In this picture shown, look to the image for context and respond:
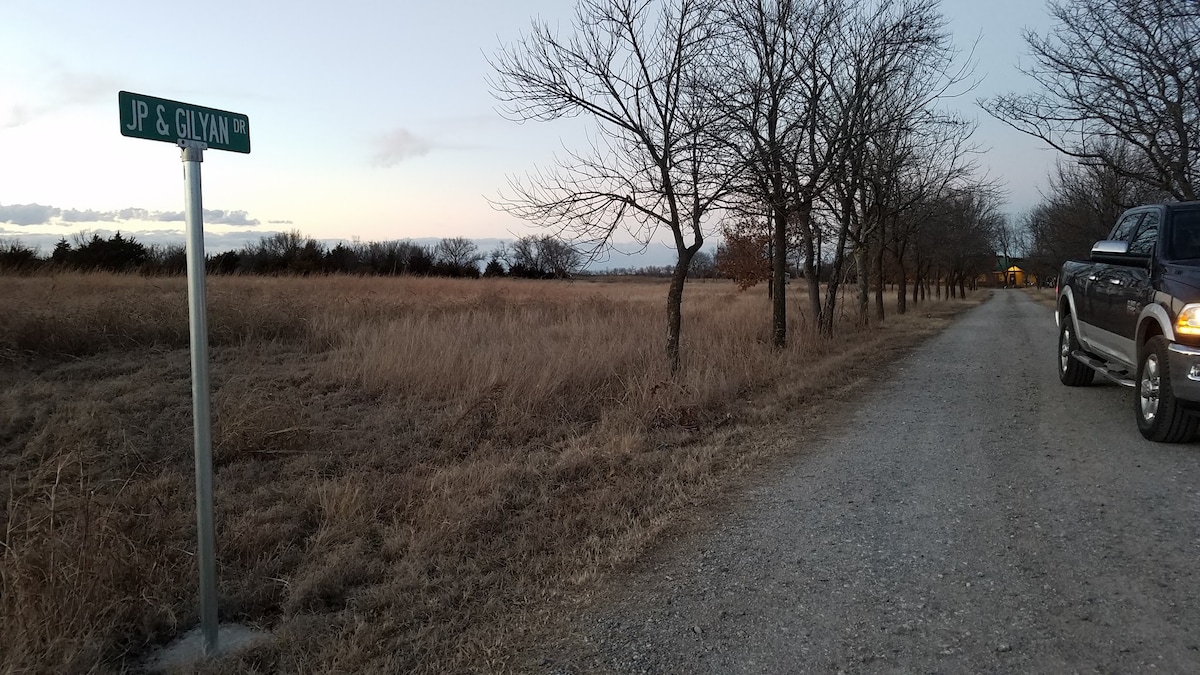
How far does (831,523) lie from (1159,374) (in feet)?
11.6

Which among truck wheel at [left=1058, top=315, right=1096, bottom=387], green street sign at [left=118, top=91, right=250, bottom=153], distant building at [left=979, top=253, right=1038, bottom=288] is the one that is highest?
distant building at [left=979, top=253, right=1038, bottom=288]

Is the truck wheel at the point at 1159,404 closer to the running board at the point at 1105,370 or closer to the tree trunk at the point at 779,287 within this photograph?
the running board at the point at 1105,370

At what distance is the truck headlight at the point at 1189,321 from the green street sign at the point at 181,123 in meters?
6.61

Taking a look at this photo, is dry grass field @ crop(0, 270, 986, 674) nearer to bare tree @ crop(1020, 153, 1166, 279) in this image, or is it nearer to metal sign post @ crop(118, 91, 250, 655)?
metal sign post @ crop(118, 91, 250, 655)

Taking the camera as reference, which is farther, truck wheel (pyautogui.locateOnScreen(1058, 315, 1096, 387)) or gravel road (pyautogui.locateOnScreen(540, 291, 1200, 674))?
truck wheel (pyautogui.locateOnScreen(1058, 315, 1096, 387))

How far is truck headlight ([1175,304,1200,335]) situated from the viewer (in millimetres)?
5391

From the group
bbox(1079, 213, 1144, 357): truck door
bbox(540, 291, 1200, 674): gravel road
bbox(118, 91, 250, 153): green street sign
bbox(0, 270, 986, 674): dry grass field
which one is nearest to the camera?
bbox(118, 91, 250, 153): green street sign

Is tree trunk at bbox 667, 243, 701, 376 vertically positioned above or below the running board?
above

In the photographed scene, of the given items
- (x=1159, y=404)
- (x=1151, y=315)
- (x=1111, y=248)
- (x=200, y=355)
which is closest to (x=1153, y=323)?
(x=1151, y=315)

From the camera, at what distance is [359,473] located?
5.73 m

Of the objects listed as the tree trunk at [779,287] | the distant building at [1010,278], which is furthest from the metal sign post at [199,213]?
the distant building at [1010,278]

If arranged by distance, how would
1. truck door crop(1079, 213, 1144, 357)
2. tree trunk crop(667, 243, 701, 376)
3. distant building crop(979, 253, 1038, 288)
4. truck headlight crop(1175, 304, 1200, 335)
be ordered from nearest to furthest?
truck headlight crop(1175, 304, 1200, 335), truck door crop(1079, 213, 1144, 357), tree trunk crop(667, 243, 701, 376), distant building crop(979, 253, 1038, 288)

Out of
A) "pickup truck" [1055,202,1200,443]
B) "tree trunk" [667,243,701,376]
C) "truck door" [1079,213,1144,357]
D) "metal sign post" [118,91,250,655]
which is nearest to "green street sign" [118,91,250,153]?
"metal sign post" [118,91,250,655]

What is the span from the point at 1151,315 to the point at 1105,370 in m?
1.47
